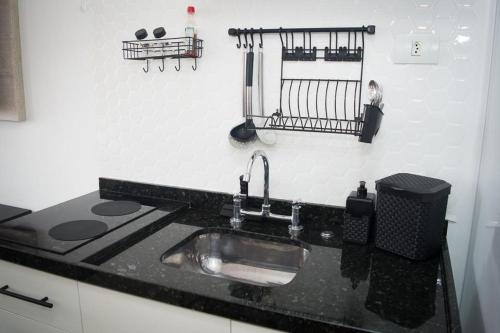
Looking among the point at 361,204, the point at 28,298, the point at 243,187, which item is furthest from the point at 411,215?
the point at 28,298

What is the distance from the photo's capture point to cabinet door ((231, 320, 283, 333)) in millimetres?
926

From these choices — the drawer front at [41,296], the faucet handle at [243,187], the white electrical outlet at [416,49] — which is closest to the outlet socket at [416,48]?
the white electrical outlet at [416,49]

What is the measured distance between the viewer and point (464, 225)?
1338 millimetres

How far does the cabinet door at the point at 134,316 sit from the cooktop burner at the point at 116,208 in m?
0.46

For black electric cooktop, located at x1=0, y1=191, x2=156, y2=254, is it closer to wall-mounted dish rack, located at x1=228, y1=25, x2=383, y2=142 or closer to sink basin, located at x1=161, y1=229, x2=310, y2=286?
sink basin, located at x1=161, y1=229, x2=310, y2=286

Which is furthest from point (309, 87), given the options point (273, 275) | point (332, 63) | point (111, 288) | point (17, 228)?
point (17, 228)

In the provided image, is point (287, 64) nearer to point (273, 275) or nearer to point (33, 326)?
point (273, 275)

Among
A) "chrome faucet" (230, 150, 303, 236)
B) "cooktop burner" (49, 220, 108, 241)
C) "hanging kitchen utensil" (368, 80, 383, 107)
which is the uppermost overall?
"hanging kitchen utensil" (368, 80, 383, 107)

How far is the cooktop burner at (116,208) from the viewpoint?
1.54 metres

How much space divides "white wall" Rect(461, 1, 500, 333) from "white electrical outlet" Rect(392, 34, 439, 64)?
0.17 m

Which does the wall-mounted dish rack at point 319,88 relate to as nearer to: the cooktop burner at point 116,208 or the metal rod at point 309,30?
the metal rod at point 309,30

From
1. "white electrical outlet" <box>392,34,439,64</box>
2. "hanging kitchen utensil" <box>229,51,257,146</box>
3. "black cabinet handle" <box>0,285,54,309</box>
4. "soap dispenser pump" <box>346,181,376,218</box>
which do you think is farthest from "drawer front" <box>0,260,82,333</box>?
"white electrical outlet" <box>392,34,439,64</box>

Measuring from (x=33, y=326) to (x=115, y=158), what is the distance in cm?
82

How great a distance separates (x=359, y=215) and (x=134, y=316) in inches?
30.2
